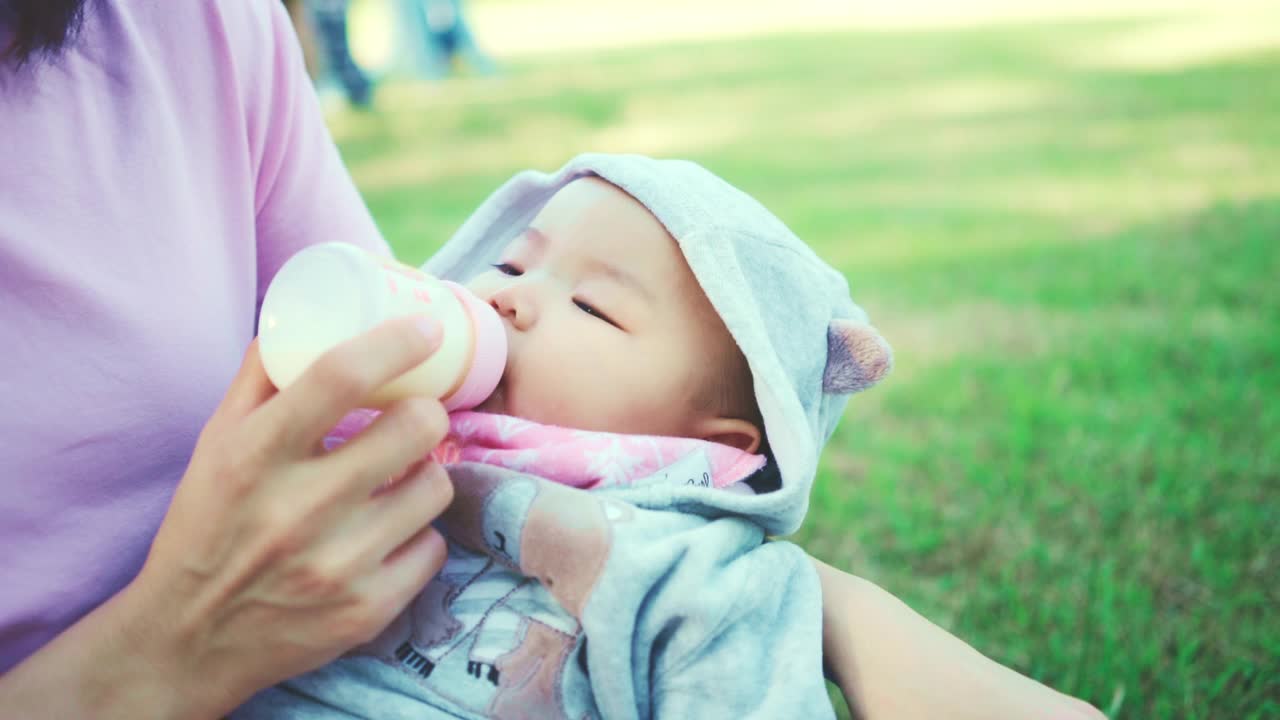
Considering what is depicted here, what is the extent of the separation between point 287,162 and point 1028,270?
333 centimetres

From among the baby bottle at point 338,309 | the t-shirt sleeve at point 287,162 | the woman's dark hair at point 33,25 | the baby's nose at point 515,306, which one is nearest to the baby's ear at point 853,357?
the baby's nose at point 515,306

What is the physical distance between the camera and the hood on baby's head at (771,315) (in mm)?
1271

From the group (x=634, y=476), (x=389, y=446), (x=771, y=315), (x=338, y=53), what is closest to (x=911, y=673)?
(x=634, y=476)

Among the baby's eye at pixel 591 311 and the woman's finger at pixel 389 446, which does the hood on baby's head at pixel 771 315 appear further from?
the woman's finger at pixel 389 446

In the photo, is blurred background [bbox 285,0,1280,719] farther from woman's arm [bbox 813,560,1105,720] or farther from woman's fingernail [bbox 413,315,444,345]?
woman's fingernail [bbox 413,315,444,345]

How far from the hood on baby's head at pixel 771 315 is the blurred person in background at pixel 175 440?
0.15m

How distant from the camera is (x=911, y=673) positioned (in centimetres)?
110

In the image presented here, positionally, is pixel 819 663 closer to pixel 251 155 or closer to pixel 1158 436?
pixel 251 155

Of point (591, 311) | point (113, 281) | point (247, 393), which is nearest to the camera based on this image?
point (247, 393)

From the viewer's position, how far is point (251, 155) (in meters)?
1.31

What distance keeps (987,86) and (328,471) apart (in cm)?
839

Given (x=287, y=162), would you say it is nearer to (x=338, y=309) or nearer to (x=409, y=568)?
(x=338, y=309)

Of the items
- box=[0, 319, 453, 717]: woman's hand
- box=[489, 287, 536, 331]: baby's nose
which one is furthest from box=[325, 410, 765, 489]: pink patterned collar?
box=[0, 319, 453, 717]: woman's hand

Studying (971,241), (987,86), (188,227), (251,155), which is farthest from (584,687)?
(987,86)
